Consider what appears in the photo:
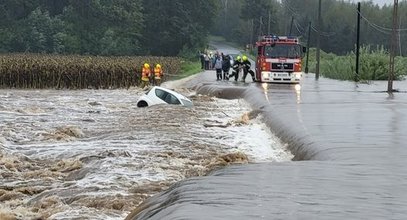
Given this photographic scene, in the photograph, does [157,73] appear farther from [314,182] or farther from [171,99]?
[314,182]

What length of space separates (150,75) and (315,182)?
35687 mm

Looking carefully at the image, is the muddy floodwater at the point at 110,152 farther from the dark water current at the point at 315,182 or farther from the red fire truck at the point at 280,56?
the red fire truck at the point at 280,56

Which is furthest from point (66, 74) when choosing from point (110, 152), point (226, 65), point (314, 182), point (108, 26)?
point (108, 26)

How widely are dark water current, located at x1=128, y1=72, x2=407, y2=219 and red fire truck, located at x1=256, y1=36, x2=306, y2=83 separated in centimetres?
1797

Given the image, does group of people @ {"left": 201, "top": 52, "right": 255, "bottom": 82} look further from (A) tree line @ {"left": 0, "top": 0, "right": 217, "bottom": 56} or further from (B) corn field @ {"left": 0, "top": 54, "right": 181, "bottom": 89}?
(A) tree line @ {"left": 0, "top": 0, "right": 217, "bottom": 56}

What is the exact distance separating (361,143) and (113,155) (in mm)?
5328

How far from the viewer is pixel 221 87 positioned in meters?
36.2

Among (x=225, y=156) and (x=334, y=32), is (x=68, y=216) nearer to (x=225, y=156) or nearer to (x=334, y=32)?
(x=225, y=156)

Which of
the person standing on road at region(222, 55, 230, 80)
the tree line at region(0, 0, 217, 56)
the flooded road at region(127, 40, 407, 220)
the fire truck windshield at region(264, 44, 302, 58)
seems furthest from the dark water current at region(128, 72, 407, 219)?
the tree line at region(0, 0, 217, 56)

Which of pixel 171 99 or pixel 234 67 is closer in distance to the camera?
pixel 171 99

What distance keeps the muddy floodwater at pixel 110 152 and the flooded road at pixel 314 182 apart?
1.03 m

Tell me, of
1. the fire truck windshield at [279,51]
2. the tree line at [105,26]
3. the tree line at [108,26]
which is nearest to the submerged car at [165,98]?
the fire truck windshield at [279,51]

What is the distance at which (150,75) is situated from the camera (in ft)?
150

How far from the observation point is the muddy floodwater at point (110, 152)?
11219 mm
